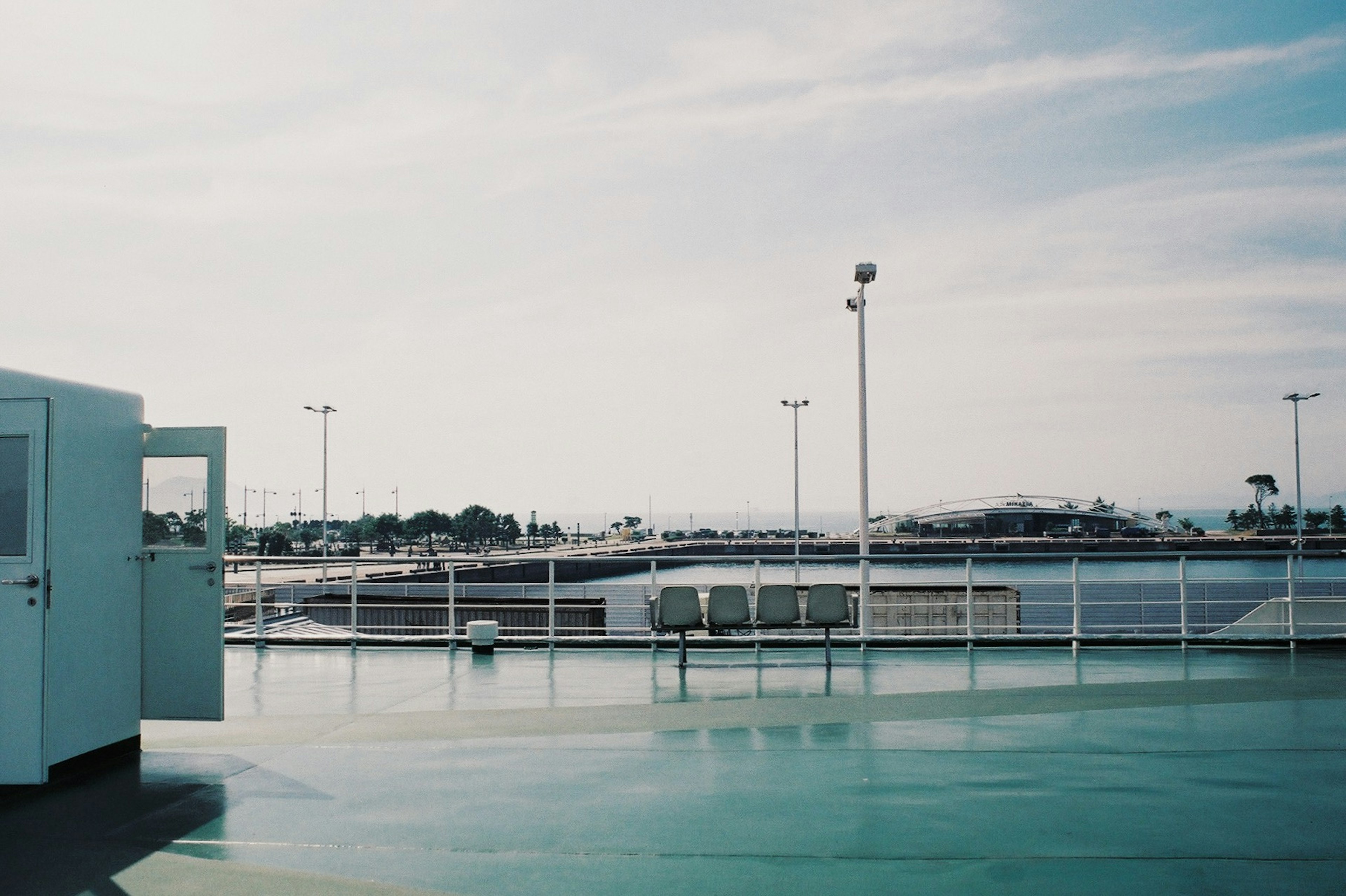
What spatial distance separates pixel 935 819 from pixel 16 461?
5.32 metres

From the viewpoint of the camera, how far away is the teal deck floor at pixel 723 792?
3.94m

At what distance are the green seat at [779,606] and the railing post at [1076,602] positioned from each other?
2684 mm

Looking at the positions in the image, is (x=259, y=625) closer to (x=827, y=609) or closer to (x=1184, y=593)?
(x=827, y=609)

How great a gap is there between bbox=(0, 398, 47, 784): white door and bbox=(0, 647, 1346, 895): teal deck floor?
25cm

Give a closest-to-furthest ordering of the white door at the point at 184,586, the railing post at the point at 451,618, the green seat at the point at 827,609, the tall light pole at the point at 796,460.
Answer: the white door at the point at 184,586, the green seat at the point at 827,609, the railing post at the point at 451,618, the tall light pole at the point at 796,460

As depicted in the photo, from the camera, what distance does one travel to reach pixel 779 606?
9078mm

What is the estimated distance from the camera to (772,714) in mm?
7055

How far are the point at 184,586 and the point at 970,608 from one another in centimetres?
742

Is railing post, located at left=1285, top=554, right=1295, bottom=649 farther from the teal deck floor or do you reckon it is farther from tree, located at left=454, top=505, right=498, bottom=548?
tree, located at left=454, top=505, right=498, bottom=548

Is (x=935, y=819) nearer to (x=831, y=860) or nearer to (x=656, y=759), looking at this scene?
(x=831, y=860)

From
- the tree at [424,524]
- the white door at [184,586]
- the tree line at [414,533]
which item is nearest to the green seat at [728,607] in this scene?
the white door at [184,586]

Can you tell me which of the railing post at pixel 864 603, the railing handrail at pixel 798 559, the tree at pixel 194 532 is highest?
the tree at pixel 194 532

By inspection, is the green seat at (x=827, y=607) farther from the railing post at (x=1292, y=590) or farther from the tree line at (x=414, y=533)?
the tree line at (x=414, y=533)

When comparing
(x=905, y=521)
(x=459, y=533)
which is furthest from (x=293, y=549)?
(x=905, y=521)
